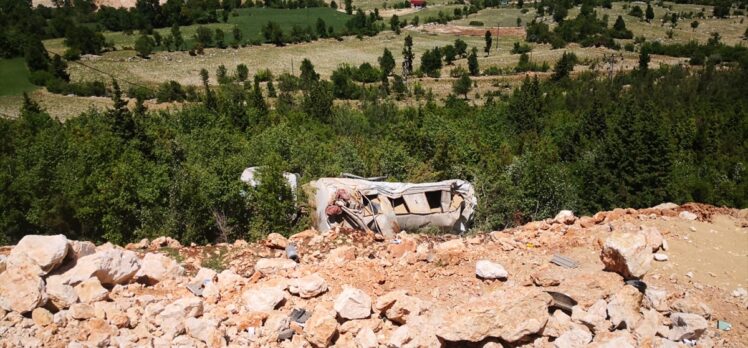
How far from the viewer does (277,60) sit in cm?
10212

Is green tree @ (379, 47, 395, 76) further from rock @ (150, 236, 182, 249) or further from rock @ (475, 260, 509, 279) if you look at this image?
rock @ (475, 260, 509, 279)

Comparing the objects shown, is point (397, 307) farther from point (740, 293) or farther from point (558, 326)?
point (740, 293)

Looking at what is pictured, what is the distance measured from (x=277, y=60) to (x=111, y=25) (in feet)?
165

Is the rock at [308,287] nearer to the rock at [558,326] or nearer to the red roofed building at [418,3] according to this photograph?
the rock at [558,326]

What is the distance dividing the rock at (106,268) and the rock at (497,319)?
7.89 m

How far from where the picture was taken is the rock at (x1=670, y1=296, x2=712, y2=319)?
12.9 meters

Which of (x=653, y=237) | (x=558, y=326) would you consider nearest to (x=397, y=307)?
(x=558, y=326)

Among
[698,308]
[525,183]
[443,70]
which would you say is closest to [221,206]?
[525,183]

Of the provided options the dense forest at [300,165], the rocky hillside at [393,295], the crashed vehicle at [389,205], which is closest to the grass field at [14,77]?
the dense forest at [300,165]

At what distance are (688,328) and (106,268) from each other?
13923mm

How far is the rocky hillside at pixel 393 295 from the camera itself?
11383mm

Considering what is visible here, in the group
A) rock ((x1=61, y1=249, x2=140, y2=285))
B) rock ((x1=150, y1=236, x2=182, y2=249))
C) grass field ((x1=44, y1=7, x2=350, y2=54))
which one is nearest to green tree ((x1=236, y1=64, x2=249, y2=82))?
grass field ((x1=44, y1=7, x2=350, y2=54))

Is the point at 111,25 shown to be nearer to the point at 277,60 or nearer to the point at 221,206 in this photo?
the point at 277,60

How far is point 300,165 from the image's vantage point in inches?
1152
